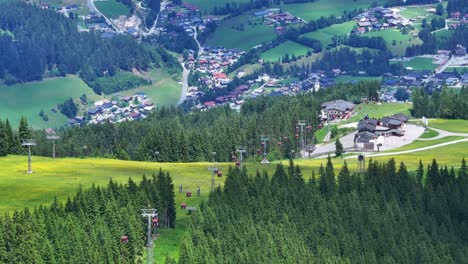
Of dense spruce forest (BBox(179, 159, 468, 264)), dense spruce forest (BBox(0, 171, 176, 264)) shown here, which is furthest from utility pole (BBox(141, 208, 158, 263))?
dense spruce forest (BBox(179, 159, 468, 264))

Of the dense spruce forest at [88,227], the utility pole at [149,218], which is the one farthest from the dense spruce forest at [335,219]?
the dense spruce forest at [88,227]

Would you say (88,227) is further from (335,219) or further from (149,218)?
(335,219)

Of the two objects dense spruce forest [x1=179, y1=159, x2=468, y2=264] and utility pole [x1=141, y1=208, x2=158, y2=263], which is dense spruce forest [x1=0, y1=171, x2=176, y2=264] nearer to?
utility pole [x1=141, y1=208, x2=158, y2=263]

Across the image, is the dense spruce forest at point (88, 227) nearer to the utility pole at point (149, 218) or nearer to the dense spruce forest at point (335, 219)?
the utility pole at point (149, 218)

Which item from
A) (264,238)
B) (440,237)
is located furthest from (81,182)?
(440,237)

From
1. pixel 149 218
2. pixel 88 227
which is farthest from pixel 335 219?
pixel 88 227

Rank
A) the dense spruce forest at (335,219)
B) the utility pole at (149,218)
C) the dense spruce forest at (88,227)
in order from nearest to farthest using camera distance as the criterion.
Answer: the dense spruce forest at (88,227), the utility pole at (149,218), the dense spruce forest at (335,219)
